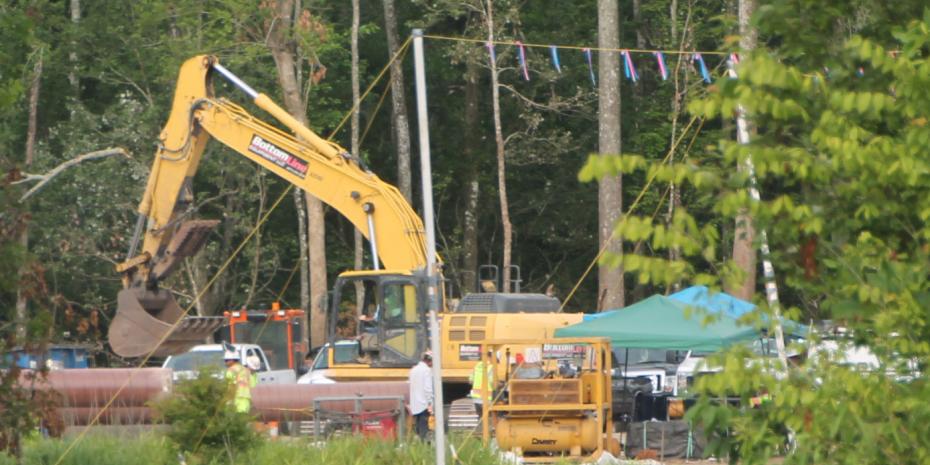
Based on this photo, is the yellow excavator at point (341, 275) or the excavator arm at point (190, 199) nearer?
the yellow excavator at point (341, 275)

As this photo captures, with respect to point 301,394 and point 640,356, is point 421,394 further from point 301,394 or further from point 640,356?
point 640,356

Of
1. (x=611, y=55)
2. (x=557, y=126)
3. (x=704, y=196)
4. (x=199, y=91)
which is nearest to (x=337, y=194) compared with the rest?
(x=199, y=91)

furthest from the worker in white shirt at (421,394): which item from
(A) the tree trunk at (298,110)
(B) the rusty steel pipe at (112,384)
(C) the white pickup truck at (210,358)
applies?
(A) the tree trunk at (298,110)

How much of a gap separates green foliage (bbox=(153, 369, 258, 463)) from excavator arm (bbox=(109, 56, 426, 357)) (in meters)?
8.69

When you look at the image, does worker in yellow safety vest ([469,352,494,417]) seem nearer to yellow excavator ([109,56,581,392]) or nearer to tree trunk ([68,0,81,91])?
yellow excavator ([109,56,581,392])

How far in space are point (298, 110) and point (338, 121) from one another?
835 cm

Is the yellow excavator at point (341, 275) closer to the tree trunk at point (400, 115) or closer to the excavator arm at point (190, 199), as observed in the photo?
the excavator arm at point (190, 199)

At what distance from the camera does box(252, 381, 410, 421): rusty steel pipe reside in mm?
23719

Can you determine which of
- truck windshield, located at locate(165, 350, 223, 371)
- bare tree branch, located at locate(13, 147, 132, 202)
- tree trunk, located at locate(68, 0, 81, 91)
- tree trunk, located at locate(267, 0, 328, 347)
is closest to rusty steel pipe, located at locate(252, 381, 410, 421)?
bare tree branch, located at locate(13, 147, 132, 202)

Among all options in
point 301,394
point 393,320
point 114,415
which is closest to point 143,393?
point 114,415

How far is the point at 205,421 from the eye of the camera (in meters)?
15.4

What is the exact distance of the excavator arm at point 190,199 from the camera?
2497 centimetres

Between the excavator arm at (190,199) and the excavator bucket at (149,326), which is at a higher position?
the excavator arm at (190,199)

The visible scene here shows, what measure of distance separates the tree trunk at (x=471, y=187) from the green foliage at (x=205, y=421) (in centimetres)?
2950
